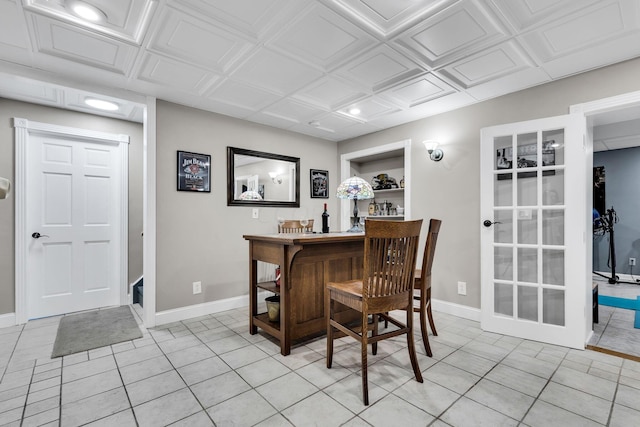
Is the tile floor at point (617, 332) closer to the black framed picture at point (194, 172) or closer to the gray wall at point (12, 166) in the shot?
the black framed picture at point (194, 172)

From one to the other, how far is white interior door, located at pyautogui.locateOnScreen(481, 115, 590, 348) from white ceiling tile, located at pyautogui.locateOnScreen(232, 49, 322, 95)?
188 cm

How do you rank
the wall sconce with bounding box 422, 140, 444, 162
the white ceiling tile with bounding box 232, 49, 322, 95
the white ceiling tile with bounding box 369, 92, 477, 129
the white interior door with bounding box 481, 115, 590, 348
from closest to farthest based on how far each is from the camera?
1. the white ceiling tile with bounding box 232, 49, 322, 95
2. the white interior door with bounding box 481, 115, 590, 348
3. the white ceiling tile with bounding box 369, 92, 477, 129
4. the wall sconce with bounding box 422, 140, 444, 162

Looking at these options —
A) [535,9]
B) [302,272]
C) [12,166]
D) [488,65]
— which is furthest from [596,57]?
[12,166]

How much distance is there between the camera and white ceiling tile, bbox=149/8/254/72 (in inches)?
75.0

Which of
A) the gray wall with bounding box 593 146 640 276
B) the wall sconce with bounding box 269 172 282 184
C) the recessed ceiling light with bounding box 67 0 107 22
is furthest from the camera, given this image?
the gray wall with bounding box 593 146 640 276

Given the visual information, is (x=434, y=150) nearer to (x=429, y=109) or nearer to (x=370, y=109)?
(x=429, y=109)

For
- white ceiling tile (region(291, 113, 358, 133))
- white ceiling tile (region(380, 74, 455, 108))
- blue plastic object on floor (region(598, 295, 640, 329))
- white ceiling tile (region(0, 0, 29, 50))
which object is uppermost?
white ceiling tile (region(0, 0, 29, 50))

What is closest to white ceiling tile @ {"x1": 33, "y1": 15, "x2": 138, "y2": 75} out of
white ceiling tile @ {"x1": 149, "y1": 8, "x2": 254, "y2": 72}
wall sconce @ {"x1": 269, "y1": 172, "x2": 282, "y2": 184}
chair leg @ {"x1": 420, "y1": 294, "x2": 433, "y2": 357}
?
white ceiling tile @ {"x1": 149, "y1": 8, "x2": 254, "y2": 72}

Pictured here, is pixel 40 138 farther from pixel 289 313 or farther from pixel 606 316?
pixel 606 316

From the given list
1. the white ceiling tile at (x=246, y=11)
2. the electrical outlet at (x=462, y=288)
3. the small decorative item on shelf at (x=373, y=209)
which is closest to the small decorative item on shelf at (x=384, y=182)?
the small decorative item on shelf at (x=373, y=209)

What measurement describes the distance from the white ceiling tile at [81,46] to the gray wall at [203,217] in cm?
78

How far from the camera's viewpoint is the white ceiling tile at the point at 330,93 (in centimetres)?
279

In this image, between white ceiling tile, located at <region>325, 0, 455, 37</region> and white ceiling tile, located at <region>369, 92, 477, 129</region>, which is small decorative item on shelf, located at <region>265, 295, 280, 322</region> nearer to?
white ceiling tile, located at <region>325, 0, 455, 37</region>

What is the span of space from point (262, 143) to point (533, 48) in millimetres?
2942
